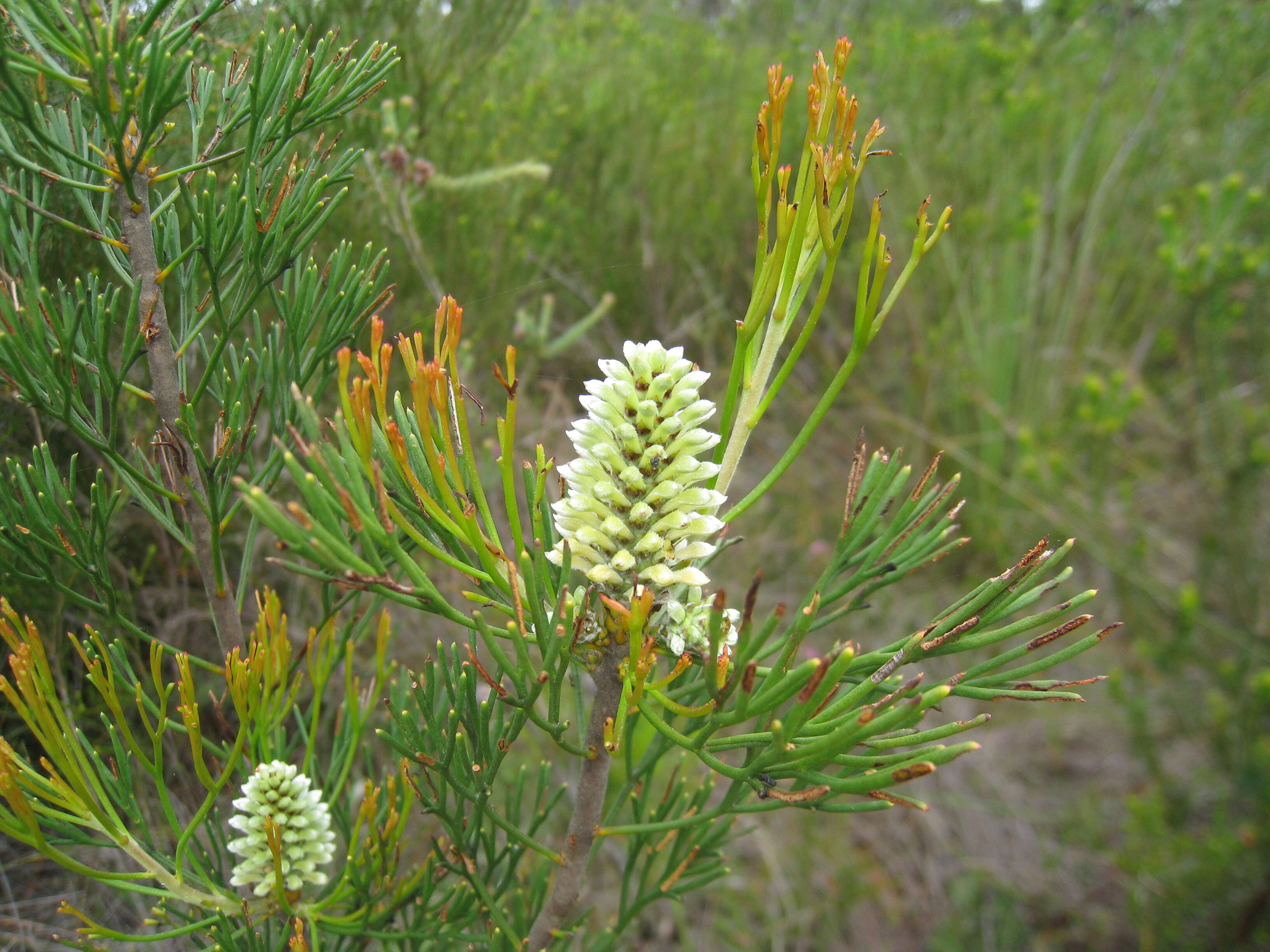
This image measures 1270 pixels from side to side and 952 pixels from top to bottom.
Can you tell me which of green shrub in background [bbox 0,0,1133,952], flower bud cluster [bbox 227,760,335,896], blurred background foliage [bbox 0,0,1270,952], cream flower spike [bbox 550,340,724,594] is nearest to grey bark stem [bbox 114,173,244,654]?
green shrub in background [bbox 0,0,1133,952]

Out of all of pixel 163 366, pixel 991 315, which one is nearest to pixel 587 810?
pixel 163 366

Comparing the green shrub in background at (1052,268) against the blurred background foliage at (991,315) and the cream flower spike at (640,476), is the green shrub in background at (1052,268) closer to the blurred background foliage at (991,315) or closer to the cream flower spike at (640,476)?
the blurred background foliage at (991,315)

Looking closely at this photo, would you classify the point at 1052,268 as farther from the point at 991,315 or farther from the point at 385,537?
the point at 385,537

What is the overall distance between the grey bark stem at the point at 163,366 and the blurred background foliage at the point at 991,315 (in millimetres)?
815

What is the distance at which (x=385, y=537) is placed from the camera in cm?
62

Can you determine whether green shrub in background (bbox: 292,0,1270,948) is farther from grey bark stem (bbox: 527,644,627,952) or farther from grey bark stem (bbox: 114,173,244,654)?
grey bark stem (bbox: 527,644,627,952)

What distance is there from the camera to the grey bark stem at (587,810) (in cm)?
85

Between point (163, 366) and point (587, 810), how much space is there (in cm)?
71

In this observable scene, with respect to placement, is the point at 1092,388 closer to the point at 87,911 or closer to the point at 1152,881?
the point at 1152,881

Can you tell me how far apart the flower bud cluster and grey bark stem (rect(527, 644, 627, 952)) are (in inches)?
10.8

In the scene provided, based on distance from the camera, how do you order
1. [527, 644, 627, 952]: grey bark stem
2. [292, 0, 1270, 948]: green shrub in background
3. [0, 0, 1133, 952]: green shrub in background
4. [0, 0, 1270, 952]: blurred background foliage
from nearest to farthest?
[0, 0, 1133, 952]: green shrub in background, [527, 644, 627, 952]: grey bark stem, [0, 0, 1270, 952]: blurred background foliage, [292, 0, 1270, 948]: green shrub in background

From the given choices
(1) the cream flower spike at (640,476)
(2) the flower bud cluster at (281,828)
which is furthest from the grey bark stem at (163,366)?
(1) the cream flower spike at (640,476)

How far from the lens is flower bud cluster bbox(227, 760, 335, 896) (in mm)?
898

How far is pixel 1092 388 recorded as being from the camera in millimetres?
2887
